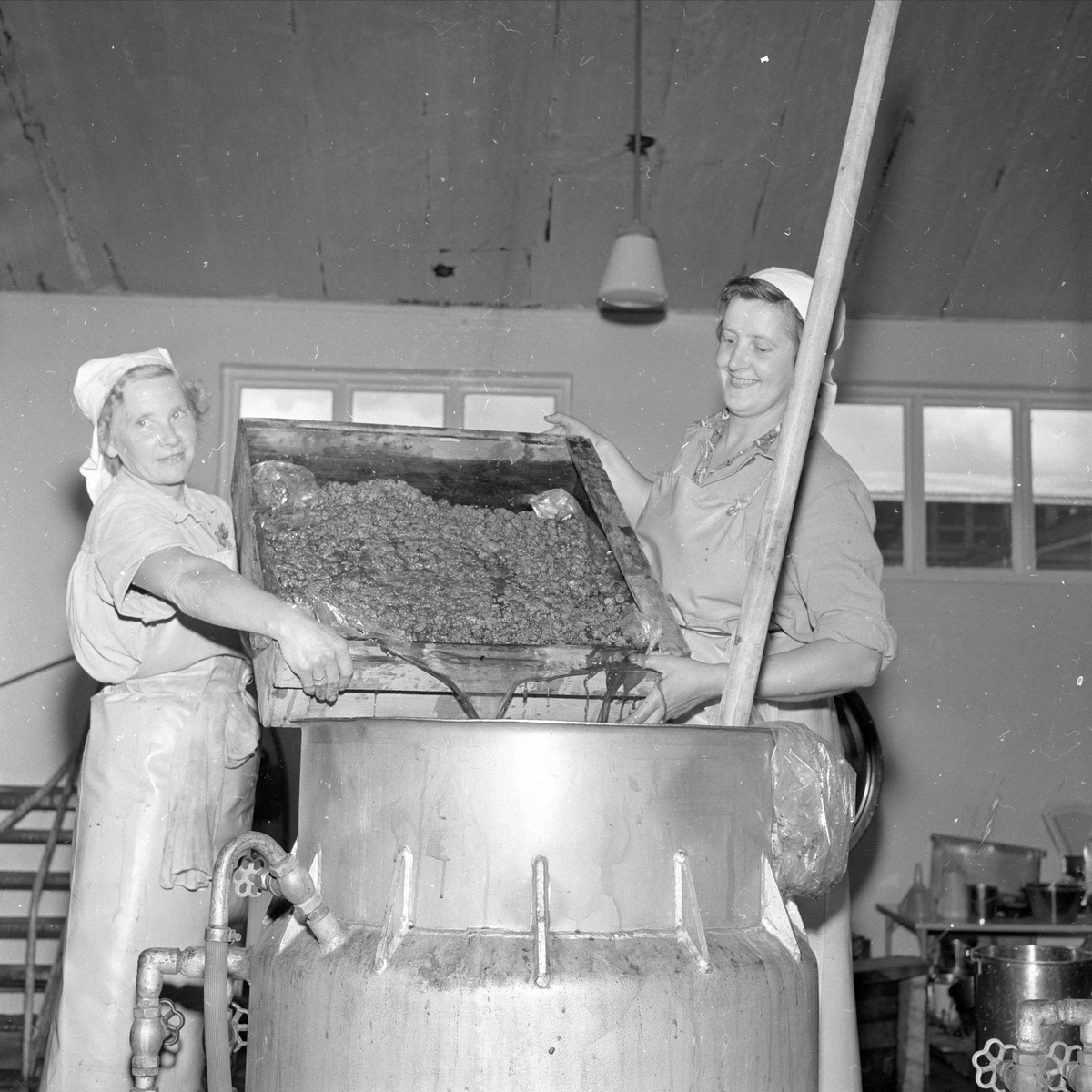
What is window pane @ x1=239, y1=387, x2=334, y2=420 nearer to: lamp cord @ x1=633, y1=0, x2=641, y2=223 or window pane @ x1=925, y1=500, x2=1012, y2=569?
lamp cord @ x1=633, y1=0, x2=641, y2=223

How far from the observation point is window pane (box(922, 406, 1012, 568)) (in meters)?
6.34

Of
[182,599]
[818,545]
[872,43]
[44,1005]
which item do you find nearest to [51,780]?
[44,1005]

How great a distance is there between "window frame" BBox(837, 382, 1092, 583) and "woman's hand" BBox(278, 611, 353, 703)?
4.88 meters

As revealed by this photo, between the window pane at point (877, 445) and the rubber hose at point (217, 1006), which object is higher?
the window pane at point (877, 445)

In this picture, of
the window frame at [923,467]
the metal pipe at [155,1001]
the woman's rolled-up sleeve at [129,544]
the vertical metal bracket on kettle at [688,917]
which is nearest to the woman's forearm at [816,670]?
the vertical metal bracket on kettle at [688,917]

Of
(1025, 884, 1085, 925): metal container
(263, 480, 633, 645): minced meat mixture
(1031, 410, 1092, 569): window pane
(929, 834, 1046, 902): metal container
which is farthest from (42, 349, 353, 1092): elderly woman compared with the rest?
(1031, 410, 1092, 569): window pane

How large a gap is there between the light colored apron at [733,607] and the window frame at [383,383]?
366 cm

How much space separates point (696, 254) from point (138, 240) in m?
2.31

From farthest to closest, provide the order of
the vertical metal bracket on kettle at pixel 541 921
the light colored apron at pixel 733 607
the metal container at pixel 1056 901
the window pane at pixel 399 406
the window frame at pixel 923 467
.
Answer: the window frame at pixel 923 467
the window pane at pixel 399 406
the metal container at pixel 1056 901
the light colored apron at pixel 733 607
the vertical metal bracket on kettle at pixel 541 921

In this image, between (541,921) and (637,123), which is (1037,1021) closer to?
(541,921)

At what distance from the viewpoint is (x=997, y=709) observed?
6.20 meters

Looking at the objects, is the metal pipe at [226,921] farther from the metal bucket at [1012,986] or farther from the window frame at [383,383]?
the window frame at [383,383]

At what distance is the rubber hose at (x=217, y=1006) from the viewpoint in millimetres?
1533

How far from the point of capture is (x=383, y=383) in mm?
5953
